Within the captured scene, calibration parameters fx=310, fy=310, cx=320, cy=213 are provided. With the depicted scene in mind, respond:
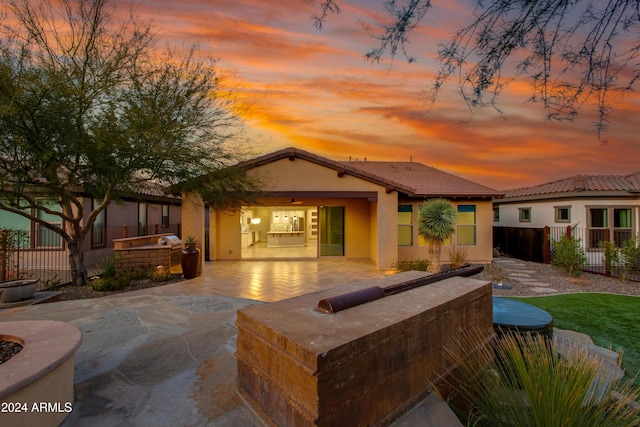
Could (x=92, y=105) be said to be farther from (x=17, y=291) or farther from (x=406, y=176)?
(x=406, y=176)

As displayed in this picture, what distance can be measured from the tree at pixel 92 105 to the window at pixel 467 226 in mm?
10544

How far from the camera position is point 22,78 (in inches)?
214

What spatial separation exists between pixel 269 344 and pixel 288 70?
6635mm

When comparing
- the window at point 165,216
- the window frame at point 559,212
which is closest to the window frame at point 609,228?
the window frame at point 559,212

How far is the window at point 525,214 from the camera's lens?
15.8 meters

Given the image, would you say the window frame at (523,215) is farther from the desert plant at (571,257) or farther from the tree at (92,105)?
the tree at (92,105)

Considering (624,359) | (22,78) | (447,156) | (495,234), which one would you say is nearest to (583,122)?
(624,359)

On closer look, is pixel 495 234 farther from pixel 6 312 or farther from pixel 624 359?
pixel 6 312

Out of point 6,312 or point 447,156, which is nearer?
point 6,312

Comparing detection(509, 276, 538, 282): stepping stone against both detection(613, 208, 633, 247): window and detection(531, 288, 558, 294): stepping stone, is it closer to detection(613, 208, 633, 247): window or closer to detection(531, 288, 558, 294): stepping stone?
detection(531, 288, 558, 294): stepping stone

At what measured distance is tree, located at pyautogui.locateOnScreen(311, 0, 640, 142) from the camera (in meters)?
3.04

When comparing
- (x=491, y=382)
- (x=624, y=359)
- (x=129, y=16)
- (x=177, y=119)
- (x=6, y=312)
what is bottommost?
(x=624, y=359)

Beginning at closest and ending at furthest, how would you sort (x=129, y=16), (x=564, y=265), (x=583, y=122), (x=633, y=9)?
(x=633, y=9) < (x=583, y=122) < (x=129, y=16) < (x=564, y=265)

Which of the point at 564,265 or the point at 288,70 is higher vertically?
the point at 288,70
